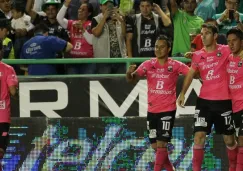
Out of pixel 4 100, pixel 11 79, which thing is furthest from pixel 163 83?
pixel 4 100

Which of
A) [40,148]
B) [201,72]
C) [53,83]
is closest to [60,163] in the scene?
[40,148]

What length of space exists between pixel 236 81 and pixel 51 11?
16.3ft

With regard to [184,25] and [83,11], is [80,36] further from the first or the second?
[184,25]

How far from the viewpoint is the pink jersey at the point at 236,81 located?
14.6 m

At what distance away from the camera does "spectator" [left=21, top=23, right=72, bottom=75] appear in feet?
56.2

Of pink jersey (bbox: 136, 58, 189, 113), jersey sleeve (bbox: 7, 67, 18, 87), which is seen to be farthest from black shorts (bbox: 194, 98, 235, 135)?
jersey sleeve (bbox: 7, 67, 18, 87)

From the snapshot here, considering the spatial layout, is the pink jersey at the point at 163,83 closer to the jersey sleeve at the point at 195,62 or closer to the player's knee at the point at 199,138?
the jersey sleeve at the point at 195,62

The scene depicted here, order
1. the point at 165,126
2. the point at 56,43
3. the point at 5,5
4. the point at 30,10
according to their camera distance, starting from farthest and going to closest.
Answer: the point at 30,10 < the point at 5,5 < the point at 56,43 < the point at 165,126

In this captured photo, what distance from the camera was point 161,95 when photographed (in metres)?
15.3

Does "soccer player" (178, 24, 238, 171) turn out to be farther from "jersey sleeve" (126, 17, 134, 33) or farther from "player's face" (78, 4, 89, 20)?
"player's face" (78, 4, 89, 20)

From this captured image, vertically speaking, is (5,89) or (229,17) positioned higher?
(229,17)

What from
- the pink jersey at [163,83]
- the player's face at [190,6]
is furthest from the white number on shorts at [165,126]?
the player's face at [190,6]

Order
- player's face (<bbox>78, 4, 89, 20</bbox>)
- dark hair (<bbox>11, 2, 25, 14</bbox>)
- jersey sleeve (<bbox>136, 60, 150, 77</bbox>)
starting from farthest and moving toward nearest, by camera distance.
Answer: dark hair (<bbox>11, 2, 25, 14</bbox>) < player's face (<bbox>78, 4, 89, 20</bbox>) < jersey sleeve (<bbox>136, 60, 150, 77</bbox>)

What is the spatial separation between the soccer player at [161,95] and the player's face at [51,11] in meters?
3.48
